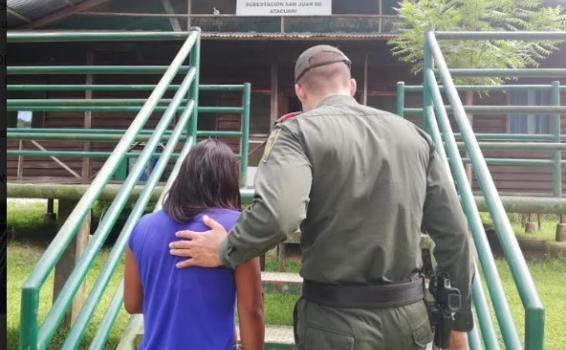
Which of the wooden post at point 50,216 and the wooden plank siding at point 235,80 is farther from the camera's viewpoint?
the wooden plank siding at point 235,80

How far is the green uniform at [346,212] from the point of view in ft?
4.65

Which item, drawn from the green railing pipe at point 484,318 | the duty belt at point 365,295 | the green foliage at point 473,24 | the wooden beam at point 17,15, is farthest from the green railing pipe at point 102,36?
the wooden beam at point 17,15

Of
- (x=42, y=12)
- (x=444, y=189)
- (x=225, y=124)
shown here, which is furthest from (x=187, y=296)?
(x=42, y=12)

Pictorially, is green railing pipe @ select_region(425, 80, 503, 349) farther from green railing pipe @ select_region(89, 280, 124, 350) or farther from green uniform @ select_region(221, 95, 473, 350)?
green railing pipe @ select_region(89, 280, 124, 350)

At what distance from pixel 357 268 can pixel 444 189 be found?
0.40 metres

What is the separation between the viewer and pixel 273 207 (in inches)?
54.4

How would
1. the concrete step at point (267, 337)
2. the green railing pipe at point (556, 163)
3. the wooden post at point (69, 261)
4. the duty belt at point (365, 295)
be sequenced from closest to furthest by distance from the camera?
the duty belt at point (365, 295) → the concrete step at point (267, 337) → the green railing pipe at point (556, 163) → the wooden post at point (69, 261)

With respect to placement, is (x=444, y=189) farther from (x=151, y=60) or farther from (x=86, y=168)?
(x=151, y=60)

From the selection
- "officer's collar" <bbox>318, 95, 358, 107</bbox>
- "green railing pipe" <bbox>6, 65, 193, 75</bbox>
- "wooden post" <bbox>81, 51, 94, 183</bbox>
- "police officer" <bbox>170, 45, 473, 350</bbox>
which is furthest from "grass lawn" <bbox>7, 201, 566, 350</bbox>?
"officer's collar" <bbox>318, 95, 358, 107</bbox>

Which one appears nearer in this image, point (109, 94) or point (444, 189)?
point (444, 189)

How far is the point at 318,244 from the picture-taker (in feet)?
5.05

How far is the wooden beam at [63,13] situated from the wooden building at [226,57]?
2cm

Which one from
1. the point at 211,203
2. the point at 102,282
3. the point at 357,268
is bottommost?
the point at 102,282

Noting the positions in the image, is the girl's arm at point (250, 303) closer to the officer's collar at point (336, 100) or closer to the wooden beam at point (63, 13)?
the officer's collar at point (336, 100)
